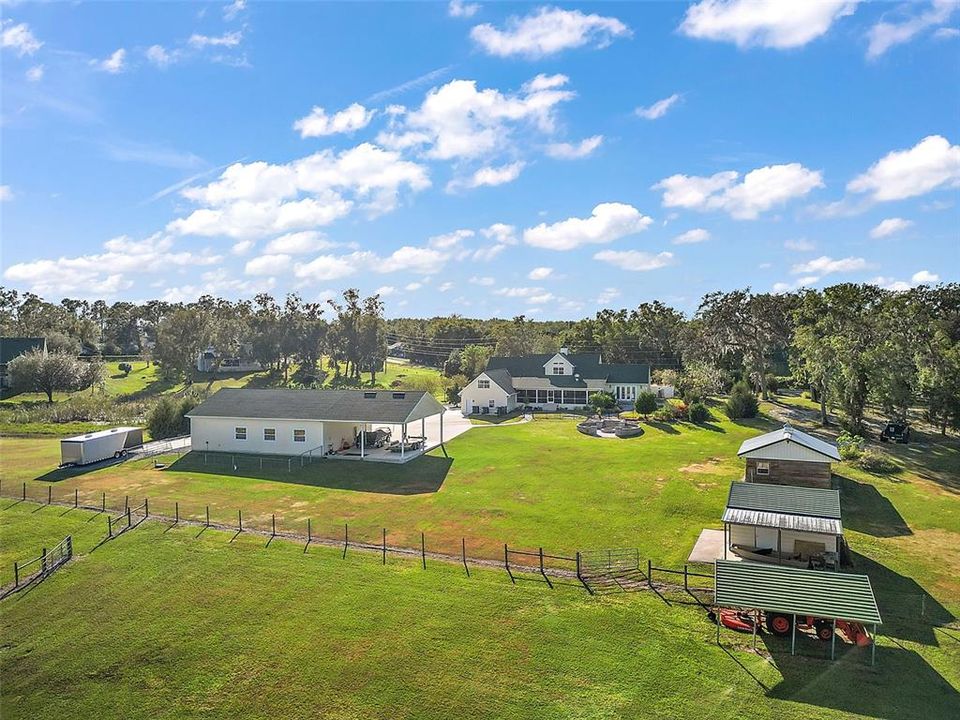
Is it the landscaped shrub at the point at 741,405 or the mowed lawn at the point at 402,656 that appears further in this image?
the landscaped shrub at the point at 741,405

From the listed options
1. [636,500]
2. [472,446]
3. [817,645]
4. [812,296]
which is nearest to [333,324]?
[472,446]

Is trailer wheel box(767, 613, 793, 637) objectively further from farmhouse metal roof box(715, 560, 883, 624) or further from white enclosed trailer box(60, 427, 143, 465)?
white enclosed trailer box(60, 427, 143, 465)

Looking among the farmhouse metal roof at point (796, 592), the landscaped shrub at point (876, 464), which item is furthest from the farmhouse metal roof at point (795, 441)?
the farmhouse metal roof at point (796, 592)

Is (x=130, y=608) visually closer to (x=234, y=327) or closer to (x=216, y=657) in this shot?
(x=216, y=657)

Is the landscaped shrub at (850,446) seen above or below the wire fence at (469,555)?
above

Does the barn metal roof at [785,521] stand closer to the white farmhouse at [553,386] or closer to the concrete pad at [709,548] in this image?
the concrete pad at [709,548]

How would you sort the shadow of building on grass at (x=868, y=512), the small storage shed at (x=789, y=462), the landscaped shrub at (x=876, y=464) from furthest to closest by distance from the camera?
the landscaped shrub at (x=876, y=464) < the small storage shed at (x=789, y=462) < the shadow of building on grass at (x=868, y=512)
